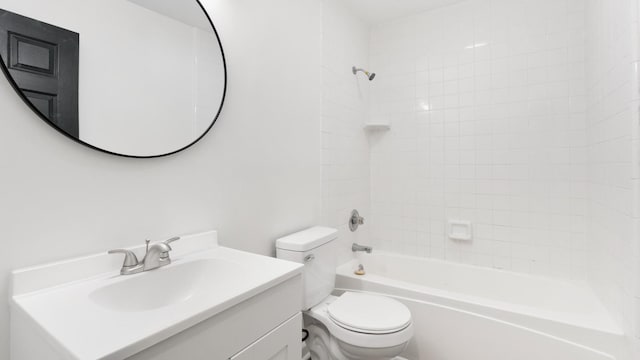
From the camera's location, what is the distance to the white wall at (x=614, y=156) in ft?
3.85

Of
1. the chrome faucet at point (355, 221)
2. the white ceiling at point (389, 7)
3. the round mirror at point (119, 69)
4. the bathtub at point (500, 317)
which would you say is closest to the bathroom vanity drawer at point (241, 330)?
the round mirror at point (119, 69)

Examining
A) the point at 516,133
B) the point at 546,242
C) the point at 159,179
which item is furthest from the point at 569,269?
the point at 159,179

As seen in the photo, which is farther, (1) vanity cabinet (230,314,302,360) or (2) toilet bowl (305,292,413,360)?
(2) toilet bowl (305,292,413,360)

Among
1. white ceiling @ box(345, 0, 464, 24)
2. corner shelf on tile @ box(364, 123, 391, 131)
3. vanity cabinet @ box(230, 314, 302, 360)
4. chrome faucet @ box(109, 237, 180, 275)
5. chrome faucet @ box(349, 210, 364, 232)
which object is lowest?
vanity cabinet @ box(230, 314, 302, 360)

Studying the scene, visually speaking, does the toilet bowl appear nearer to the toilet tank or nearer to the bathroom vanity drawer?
the toilet tank

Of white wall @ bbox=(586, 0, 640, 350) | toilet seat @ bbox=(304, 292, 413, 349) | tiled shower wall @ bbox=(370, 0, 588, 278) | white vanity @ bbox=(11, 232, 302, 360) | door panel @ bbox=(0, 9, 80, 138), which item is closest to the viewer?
white vanity @ bbox=(11, 232, 302, 360)

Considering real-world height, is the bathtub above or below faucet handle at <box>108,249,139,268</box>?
below

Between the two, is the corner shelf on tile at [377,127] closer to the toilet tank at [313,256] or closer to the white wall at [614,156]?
the toilet tank at [313,256]

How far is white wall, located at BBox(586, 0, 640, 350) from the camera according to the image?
117 cm

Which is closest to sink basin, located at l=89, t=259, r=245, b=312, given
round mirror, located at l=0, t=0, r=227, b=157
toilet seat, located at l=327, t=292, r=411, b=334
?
round mirror, located at l=0, t=0, r=227, b=157

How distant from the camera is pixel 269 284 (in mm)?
908

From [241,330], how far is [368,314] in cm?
82

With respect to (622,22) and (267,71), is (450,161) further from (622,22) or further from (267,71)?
(267,71)

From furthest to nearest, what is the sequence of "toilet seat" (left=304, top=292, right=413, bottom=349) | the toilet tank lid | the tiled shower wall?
the tiled shower wall, the toilet tank lid, "toilet seat" (left=304, top=292, right=413, bottom=349)
